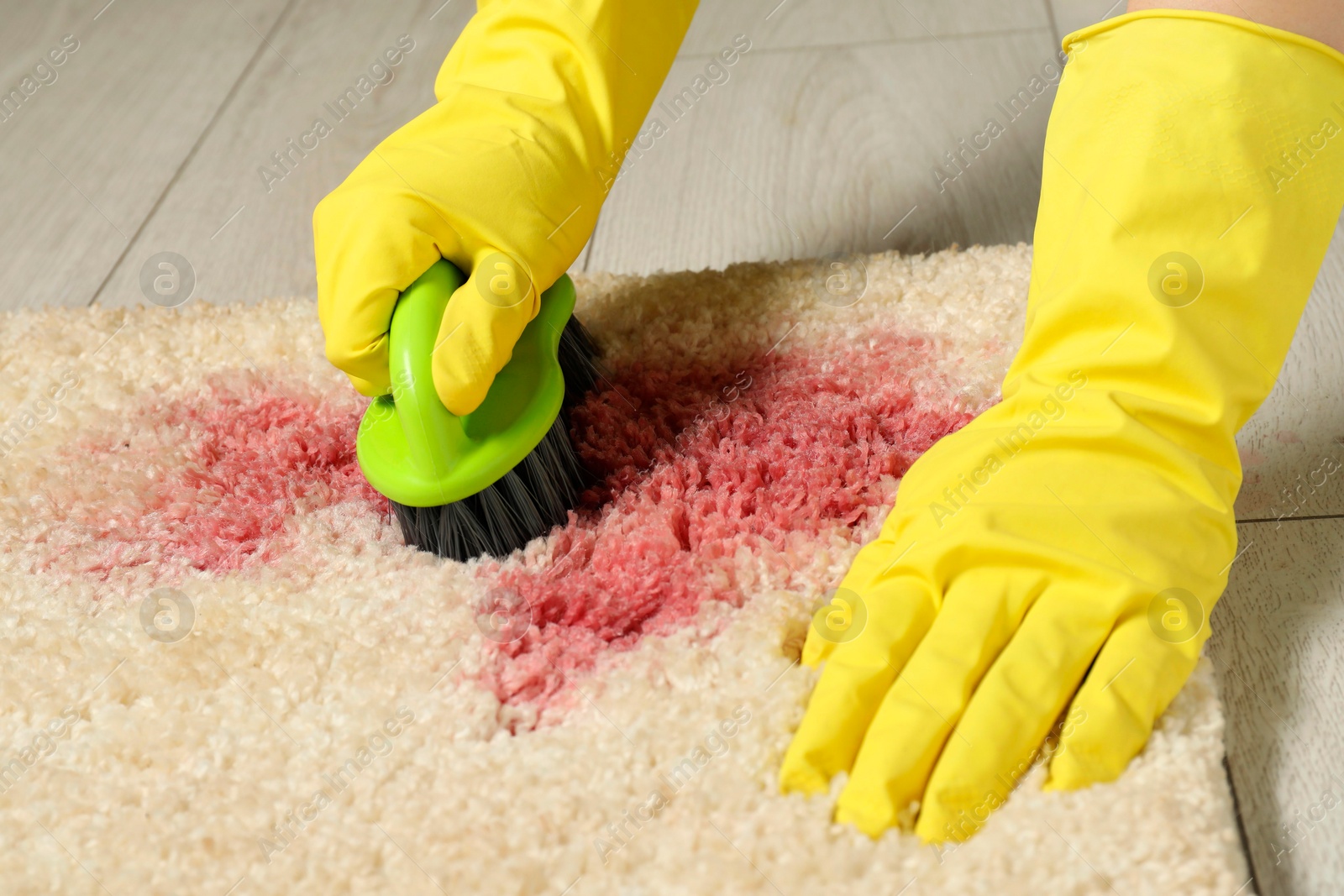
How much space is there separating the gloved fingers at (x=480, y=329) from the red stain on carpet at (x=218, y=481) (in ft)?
0.48

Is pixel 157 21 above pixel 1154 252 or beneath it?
above

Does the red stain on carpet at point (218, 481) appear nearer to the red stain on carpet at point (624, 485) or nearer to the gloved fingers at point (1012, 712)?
the red stain on carpet at point (624, 485)

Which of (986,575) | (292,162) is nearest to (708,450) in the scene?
(986,575)

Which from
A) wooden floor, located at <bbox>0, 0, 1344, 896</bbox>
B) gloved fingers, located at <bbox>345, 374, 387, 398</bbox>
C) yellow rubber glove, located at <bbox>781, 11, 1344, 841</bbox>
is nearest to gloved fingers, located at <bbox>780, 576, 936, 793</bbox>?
yellow rubber glove, located at <bbox>781, 11, 1344, 841</bbox>

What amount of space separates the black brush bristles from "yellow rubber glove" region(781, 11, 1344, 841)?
19 cm

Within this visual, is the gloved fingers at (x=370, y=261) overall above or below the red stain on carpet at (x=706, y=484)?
above

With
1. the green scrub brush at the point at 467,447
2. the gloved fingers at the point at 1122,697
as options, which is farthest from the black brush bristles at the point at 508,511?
the gloved fingers at the point at 1122,697

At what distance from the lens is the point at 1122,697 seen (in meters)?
0.47

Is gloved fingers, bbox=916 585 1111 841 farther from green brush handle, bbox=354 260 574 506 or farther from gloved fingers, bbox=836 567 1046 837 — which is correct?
green brush handle, bbox=354 260 574 506

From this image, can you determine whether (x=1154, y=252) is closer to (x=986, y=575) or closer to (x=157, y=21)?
(x=986, y=575)

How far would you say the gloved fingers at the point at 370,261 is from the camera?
59cm

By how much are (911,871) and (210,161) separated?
46.4 inches

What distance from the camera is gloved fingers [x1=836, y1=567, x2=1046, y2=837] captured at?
0.46 m

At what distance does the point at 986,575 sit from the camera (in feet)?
1.64
